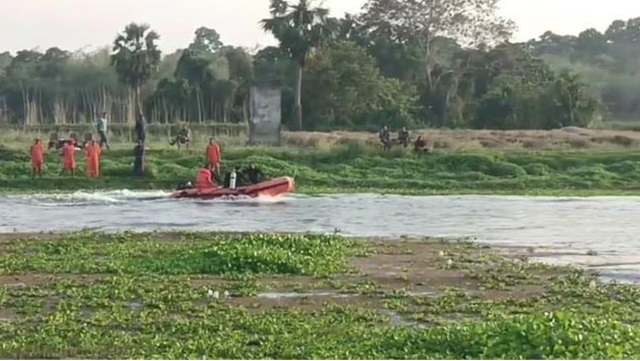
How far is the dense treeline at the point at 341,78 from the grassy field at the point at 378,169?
49.8ft

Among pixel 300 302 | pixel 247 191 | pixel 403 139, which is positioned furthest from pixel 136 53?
pixel 300 302

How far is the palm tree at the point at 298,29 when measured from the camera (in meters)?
58.5

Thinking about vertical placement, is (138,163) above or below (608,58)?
below

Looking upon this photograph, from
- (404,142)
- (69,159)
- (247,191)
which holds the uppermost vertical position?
(404,142)

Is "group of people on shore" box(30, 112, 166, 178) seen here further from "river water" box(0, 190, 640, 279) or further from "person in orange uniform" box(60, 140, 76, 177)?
"river water" box(0, 190, 640, 279)

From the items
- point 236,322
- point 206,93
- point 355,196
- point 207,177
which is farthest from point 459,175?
point 236,322

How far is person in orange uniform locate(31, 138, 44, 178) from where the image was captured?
37375 millimetres

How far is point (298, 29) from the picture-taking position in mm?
58469

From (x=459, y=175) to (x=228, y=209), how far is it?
13.8 meters

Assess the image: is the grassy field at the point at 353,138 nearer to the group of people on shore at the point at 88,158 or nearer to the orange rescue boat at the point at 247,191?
the group of people on shore at the point at 88,158

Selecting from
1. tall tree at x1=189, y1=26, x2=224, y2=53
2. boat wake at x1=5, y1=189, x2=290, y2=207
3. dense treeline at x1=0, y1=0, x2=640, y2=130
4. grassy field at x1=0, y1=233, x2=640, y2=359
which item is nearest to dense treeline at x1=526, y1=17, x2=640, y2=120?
dense treeline at x1=0, y1=0, x2=640, y2=130

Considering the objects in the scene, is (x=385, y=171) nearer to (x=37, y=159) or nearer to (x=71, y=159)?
(x=71, y=159)

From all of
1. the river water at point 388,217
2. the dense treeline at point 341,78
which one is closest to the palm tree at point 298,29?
the dense treeline at point 341,78

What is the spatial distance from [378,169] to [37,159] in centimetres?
1151
